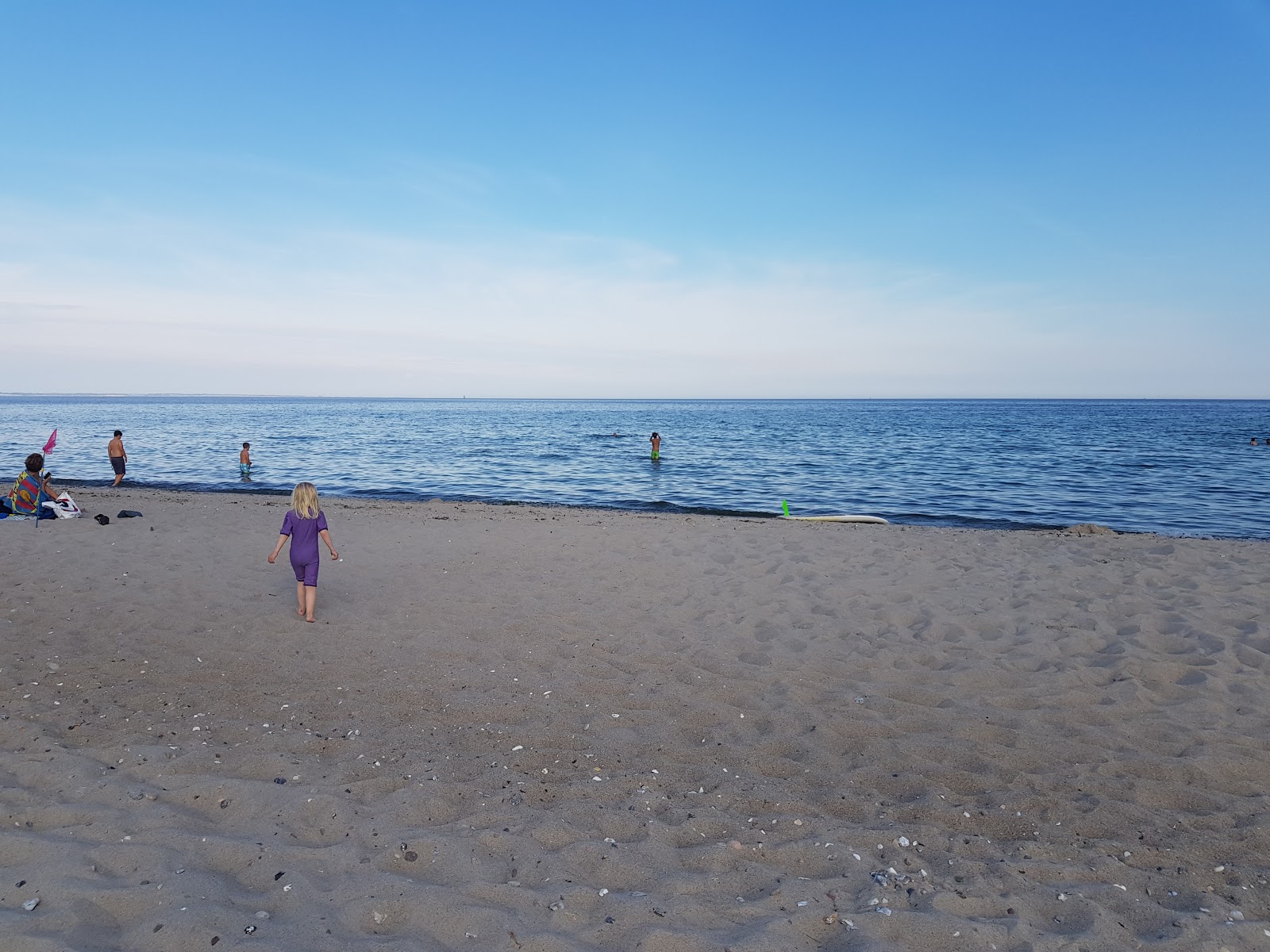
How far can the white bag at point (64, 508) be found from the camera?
535 inches

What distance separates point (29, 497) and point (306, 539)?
9.09 m

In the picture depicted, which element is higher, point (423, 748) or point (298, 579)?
point (298, 579)

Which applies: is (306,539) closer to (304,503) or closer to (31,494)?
(304,503)

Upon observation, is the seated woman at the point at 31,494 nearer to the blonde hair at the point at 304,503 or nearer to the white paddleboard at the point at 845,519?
the blonde hair at the point at 304,503

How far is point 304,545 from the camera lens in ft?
26.6

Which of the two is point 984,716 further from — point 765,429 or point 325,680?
point 765,429

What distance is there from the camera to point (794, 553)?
11.7 meters

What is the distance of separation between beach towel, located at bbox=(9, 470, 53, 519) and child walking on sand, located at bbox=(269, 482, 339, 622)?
8.60m

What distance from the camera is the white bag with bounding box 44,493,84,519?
44.6 feet

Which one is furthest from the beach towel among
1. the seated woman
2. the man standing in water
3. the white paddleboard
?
the white paddleboard

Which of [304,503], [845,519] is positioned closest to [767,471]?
[845,519]

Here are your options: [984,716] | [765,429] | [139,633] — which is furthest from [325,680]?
[765,429]

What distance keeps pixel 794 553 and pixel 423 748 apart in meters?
7.61

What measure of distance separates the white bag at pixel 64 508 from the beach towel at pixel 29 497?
0.42 ft
